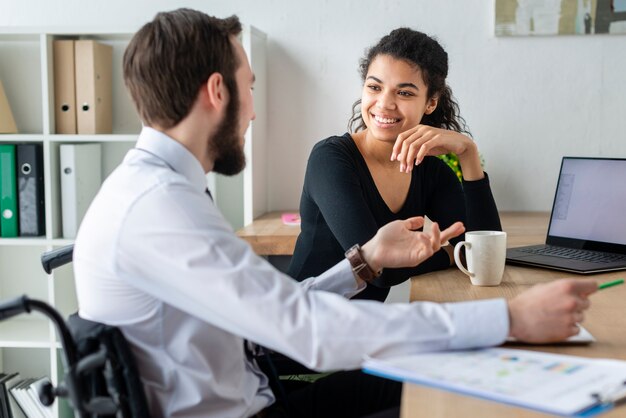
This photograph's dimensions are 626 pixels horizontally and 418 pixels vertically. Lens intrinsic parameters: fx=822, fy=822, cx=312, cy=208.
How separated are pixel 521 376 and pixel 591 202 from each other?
1.11 m

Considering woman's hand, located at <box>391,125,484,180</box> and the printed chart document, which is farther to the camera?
woman's hand, located at <box>391,125,484,180</box>

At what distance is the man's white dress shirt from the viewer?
995mm

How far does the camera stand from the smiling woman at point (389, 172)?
183cm

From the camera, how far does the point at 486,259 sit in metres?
1.56

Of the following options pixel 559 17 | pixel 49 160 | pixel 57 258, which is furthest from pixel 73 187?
pixel 559 17

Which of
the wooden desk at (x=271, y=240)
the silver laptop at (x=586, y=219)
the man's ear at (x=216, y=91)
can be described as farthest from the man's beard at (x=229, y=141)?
the wooden desk at (x=271, y=240)

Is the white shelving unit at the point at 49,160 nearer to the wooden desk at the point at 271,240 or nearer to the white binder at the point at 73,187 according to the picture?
the white binder at the point at 73,187

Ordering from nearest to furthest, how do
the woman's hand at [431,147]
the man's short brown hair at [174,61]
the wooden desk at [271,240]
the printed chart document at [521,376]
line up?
the printed chart document at [521,376]
the man's short brown hair at [174,61]
the woman's hand at [431,147]
the wooden desk at [271,240]

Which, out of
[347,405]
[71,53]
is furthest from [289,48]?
[347,405]

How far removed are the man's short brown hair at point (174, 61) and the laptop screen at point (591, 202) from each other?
105cm

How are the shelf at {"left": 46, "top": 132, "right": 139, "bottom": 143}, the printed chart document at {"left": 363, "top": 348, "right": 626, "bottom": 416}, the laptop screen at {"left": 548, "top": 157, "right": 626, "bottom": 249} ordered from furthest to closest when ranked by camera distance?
1. the shelf at {"left": 46, "top": 132, "right": 139, "bottom": 143}
2. the laptop screen at {"left": 548, "top": 157, "right": 626, "bottom": 249}
3. the printed chart document at {"left": 363, "top": 348, "right": 626, "bottom": 416}

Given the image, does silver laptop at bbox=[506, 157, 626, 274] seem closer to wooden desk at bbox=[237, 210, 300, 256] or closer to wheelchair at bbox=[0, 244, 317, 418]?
wooden desk at bbox=[237, 210, 300, 256]

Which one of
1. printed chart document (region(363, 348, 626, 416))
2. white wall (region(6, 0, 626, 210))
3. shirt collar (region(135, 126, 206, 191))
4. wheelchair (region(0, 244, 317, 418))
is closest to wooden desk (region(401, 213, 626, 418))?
printed chart document (region(363, 348, 626, 416))

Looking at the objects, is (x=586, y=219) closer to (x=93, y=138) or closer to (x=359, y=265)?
(x=359, y=265)
